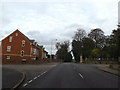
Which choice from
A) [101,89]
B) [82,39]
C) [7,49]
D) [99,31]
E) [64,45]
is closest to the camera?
[101,89]

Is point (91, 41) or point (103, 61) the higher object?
point (91, 41)

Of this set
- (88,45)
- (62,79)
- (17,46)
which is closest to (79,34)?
(88,45)

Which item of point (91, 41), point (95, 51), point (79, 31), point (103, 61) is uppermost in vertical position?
point (79, 31)

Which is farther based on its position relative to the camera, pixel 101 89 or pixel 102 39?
pixel 102 39

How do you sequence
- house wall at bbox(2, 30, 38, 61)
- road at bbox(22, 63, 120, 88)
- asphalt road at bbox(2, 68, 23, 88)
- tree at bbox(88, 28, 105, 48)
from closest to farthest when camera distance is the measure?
1. asphalt road at bbox(2, 68, 23, 88)
2. road at bbox(22, 63, 120, 88)
3. house wall at bbox(2, 30, 38, 61)
4. tree at bbox(88, 28, 105, 48)

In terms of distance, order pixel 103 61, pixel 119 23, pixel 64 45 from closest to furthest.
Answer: pixel 119 23, pixel 103 61, pixel 64 45

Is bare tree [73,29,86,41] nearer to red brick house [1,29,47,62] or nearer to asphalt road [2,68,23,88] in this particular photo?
red brick house [1,29,47,62]

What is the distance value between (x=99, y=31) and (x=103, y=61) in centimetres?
1549

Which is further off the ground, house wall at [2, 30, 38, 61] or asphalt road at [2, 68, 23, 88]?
house wall at [2, 30, 38, 61]

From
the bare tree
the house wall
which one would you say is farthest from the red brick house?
the bare tree

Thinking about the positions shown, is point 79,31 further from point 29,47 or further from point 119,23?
point 119,23

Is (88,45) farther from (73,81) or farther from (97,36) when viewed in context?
(73,81)

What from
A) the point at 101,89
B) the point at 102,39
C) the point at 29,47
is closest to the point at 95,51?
the point at 102,39

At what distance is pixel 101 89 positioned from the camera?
681 centimetres
